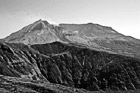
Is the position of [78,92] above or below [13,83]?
below

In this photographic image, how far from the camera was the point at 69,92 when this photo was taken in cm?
19050

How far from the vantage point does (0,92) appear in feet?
514

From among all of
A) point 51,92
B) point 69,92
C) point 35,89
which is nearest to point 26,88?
point 35,89

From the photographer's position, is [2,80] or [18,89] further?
[2,80]

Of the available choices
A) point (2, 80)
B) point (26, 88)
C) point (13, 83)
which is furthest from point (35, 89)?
point (2, 80)

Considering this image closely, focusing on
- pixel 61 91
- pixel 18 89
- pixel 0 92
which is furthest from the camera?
pixel 61 91

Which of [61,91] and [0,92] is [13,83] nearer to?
[0,92]

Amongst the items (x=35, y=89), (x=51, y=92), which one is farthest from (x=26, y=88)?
(x=51, y=92)

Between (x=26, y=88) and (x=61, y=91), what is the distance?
107 feet

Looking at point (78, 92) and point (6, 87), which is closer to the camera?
point (6, 87)

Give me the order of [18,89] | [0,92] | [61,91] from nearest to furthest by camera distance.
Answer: [0,92] → [18,89] → [61,91]

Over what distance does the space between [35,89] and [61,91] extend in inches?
970

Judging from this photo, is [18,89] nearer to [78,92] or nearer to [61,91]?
[61,91]

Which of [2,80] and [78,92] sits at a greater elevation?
[2,80]
